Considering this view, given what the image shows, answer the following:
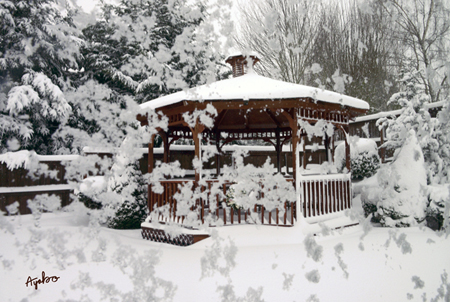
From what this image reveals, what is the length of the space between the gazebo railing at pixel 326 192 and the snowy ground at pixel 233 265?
1.86 ft

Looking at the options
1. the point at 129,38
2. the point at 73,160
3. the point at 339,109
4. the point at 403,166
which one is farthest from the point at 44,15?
the point at 403,166

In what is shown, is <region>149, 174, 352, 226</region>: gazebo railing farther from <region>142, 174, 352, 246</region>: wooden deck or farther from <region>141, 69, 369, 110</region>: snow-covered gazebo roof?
<region>141, 69, 369, 110</region>: snow-covered gazebo roof

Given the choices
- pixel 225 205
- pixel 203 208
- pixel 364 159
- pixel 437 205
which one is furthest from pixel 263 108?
pixel 364 159

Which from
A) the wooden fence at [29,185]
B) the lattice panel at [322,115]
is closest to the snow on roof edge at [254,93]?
the lattice panel at [322,115]

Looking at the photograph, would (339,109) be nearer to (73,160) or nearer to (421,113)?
(421,113)

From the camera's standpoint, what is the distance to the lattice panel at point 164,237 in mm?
6505

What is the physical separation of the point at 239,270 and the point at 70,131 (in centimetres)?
1066

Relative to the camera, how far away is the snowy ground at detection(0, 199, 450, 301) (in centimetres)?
392

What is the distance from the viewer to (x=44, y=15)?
1117 cm

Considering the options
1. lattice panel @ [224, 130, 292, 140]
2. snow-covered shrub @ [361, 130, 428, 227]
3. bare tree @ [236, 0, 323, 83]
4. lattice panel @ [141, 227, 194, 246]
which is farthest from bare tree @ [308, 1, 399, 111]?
lattice panel @ [141, 227, 194, 246]

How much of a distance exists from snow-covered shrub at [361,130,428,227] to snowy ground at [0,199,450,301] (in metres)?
0.30

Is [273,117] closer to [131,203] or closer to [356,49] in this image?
[356,49]

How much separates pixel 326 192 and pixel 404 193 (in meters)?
1.51

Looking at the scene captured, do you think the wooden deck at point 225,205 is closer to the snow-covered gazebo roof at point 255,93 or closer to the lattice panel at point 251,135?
the snow-covered gazebo roof at point 255,93
